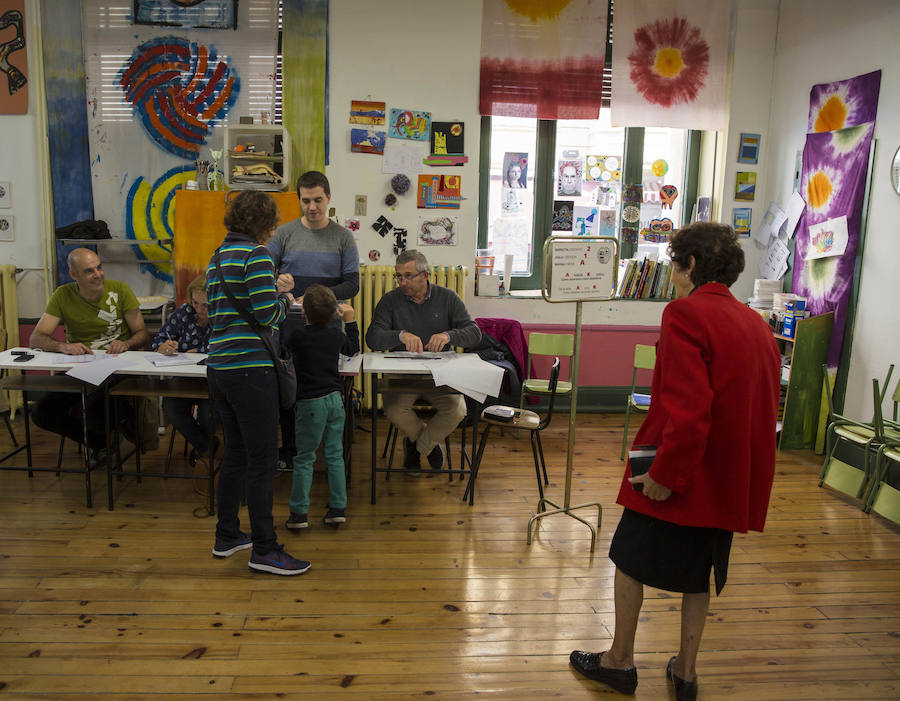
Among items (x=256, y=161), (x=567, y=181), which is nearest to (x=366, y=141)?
(x=256, y=161)

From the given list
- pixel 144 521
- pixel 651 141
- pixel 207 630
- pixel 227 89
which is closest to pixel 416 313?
pixel 144 521

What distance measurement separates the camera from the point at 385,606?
2605mm

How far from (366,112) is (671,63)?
2351 mm

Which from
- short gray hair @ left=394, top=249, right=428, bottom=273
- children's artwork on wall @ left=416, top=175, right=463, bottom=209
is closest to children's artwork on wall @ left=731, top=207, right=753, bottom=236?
children's artwork on wall @ left=416, top=175, right=463, bottom=209

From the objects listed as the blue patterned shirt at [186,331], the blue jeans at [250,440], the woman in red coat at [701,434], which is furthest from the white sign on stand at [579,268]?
the blue patterned shirt at [186,331]

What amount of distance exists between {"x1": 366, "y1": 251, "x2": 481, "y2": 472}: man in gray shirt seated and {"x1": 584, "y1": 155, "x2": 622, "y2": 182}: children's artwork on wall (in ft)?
7.18

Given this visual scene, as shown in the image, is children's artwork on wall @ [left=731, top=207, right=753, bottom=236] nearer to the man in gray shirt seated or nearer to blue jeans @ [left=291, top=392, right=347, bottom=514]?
the man in gray shirt seated

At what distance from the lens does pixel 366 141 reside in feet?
16.6

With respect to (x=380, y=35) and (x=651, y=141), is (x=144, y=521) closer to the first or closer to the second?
(x=380, y=35)

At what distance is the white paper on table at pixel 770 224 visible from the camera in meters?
5.22

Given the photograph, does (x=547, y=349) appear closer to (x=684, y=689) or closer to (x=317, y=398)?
(x=317, y=398)

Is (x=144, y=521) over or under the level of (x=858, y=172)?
under

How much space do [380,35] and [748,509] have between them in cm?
436

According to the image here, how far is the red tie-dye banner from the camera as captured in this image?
5059 mm
